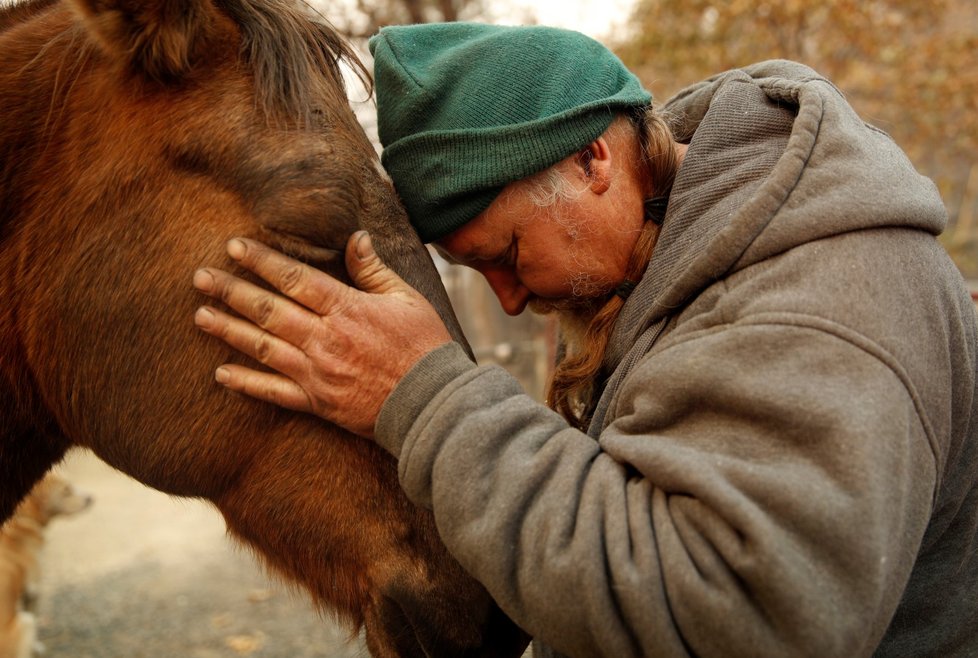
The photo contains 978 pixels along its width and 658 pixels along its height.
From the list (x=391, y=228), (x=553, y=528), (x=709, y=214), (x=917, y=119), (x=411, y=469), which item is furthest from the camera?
(x=917, y=119)

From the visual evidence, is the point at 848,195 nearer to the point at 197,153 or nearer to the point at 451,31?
the point at 451,31

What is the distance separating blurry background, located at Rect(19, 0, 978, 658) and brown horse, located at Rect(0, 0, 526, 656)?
3625 mm

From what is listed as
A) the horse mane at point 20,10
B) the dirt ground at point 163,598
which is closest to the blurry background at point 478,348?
the dirt ground at point 163,598

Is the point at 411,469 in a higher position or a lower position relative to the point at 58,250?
lower

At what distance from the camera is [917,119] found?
24.1 feet

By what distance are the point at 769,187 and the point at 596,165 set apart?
0.52 m

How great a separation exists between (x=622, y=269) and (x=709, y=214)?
0.39 metres

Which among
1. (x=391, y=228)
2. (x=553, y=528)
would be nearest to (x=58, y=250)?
(x=391, y=228)

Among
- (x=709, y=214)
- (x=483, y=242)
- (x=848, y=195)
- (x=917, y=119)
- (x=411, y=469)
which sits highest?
(x=848, y=195)

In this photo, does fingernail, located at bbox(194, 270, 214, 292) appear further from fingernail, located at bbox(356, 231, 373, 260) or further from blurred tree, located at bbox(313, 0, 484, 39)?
blurred tree, located at bbox(313, 0, 484, 39)

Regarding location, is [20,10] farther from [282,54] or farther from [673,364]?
[673,364]

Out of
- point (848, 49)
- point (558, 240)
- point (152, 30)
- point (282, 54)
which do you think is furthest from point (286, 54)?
point (848, 49)

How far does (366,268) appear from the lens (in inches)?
66.2

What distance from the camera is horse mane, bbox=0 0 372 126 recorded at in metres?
1.70
